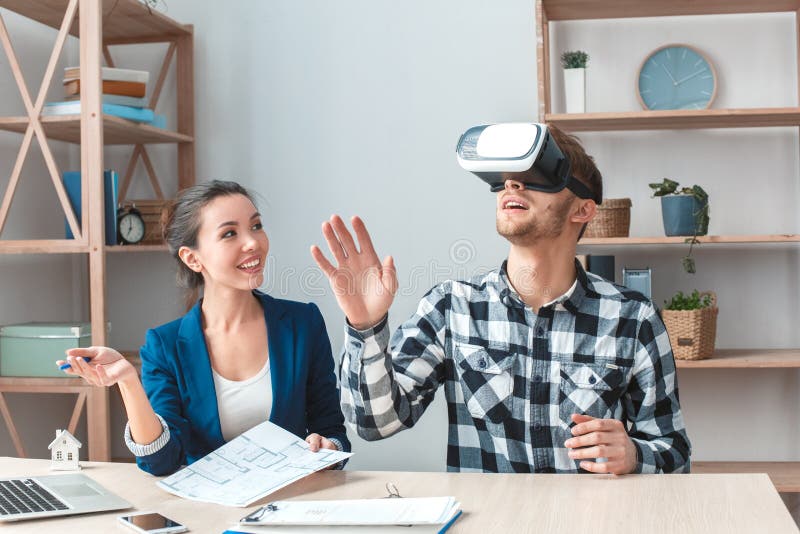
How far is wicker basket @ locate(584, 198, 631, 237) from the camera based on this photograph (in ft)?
8.90

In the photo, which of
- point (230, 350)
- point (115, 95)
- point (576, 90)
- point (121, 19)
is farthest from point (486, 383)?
point (121, 19)

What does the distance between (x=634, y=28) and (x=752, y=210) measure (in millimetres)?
732

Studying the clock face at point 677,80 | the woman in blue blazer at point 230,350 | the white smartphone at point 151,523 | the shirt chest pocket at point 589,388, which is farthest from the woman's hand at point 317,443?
the clock face at point 677,80

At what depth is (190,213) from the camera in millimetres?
1963

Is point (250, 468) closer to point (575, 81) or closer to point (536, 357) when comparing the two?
point (536, 357)

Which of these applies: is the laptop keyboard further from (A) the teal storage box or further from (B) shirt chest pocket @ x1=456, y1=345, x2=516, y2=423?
(A) the teal storage box

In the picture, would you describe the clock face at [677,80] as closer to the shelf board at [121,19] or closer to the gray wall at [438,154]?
the gray wall at [438,154]

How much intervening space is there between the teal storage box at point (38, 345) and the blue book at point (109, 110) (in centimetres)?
64

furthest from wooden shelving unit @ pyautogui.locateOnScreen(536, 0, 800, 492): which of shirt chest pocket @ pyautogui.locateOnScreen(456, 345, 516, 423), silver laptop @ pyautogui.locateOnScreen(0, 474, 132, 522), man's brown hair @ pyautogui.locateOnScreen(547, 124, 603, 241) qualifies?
silver laptop @ pyautogui.locateOnScreen(0, 474, 132, 522)

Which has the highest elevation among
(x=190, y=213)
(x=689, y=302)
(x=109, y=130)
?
(x=109, y=130)

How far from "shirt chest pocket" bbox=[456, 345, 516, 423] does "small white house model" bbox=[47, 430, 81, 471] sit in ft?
2.42

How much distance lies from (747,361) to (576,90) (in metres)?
1.00

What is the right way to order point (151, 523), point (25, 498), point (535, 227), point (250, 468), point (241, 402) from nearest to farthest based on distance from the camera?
point (151, 523) < point (25, 498) < point (250, 468) < point (535, 227) < point (241, 402)

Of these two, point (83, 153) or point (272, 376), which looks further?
point (83, 153)
